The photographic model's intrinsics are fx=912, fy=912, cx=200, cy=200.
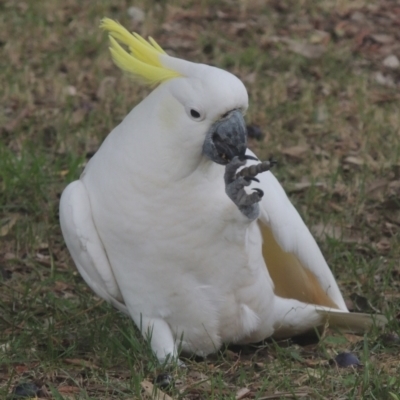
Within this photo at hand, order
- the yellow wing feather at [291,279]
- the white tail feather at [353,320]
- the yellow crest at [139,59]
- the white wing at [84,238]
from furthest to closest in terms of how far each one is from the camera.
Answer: the yellow wing feather at [291,279] < the white tail feather at [353,320] < the white wing at [84,238] < the yellow crest at [139,59]

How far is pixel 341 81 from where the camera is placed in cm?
586

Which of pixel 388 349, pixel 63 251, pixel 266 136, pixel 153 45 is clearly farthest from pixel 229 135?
pixel 266 136

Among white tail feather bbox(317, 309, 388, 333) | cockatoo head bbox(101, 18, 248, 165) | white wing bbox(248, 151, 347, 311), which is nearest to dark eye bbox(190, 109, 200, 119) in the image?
cockatoo head bbox(101, 18, 248, 165)

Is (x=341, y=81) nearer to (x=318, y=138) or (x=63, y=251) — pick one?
(x=318, y=138)

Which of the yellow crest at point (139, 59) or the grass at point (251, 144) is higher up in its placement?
the yellow crest at point (139, 59)

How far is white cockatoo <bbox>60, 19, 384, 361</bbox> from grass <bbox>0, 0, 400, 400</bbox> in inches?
5.9

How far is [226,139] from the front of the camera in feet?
9.05

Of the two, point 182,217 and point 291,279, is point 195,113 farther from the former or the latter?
point 291,279

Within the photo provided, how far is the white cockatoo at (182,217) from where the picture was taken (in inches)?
111

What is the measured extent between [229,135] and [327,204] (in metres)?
1.73

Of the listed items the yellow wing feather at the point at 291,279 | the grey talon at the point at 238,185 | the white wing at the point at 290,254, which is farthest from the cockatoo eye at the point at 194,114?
the yellow wing feather at the point at 291,279

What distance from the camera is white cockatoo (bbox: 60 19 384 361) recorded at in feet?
9.27

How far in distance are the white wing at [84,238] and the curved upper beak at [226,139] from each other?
55cm

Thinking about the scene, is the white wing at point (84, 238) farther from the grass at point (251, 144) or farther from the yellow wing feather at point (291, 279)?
the yellow wing feather at point (291, 279)
